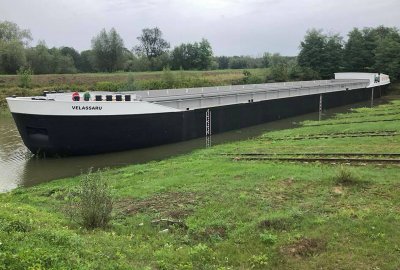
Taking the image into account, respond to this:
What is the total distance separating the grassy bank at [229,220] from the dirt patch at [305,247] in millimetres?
18

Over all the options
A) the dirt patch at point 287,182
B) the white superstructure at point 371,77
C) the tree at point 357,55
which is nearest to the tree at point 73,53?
the tree at point 357,55

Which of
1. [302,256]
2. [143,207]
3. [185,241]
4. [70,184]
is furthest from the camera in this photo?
[70,184]

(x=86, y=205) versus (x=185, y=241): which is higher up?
(x=86, y=205)

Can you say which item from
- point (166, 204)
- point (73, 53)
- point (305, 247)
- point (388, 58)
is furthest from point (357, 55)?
point (305, 247)

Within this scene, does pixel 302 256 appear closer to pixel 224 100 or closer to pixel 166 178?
pixel 166 178

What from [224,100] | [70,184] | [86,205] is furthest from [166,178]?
[224,100]

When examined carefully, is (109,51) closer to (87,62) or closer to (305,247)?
(87,62)

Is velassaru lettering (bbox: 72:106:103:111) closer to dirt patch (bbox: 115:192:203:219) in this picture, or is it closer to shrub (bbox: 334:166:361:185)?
dirt patch (bbox: 115:192:203:219)

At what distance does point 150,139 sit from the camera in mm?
23922

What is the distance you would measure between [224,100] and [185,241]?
2523 centimetres

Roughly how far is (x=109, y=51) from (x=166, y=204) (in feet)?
224

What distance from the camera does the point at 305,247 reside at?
7.50 m

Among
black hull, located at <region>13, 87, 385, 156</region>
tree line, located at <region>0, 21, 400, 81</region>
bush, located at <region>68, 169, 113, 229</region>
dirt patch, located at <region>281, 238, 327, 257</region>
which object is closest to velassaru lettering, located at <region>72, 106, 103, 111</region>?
black hull, located at <region>13, 87, 385, 156</region>

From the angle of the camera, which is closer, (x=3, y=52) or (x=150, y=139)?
(x=150, y=139)
